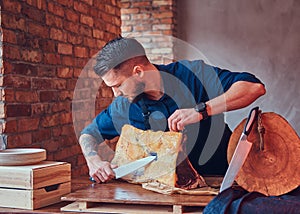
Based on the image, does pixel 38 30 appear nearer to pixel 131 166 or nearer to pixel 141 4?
pixel 131 166

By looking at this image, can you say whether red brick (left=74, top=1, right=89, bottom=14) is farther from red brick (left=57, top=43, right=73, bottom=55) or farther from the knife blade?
the knife blade

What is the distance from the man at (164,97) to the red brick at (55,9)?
49cm

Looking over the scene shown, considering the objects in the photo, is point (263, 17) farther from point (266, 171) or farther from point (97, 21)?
point (266, 171)

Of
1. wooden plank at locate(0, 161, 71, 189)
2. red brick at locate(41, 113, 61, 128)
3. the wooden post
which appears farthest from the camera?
red brick at locate(41, 113, 61, 128)

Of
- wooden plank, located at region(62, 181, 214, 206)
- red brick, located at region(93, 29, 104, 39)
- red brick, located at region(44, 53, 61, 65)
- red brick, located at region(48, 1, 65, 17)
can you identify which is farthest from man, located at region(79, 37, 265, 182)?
red brick, located at region(93, 29, 104, 39)

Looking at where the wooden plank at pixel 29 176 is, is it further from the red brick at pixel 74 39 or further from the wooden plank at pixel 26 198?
the red brick at pixel 74 39

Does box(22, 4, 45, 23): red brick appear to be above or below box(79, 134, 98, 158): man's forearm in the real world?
above

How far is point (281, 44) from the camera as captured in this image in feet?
15.8

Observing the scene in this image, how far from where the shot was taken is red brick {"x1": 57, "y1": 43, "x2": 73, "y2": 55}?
2451 mm

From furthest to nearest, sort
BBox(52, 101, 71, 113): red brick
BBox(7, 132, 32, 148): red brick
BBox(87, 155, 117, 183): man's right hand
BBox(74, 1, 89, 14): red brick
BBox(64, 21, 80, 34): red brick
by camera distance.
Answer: BBox(74, 1, 89, 14): red brick, BBox(64, 21, 80, 34): red brick, BBox(52, 101, 71, 113): red brick, BBox(7, 132, 32, 148): red brick, BBox(87, 155, 117, 183): man's right hand

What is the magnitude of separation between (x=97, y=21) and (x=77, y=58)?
1.20ft

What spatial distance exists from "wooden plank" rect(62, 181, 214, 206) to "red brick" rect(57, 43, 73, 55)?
A: 0.90 metres

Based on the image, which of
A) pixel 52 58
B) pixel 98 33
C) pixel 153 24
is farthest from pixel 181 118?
pixel 153 24

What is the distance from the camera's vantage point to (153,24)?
481 centimetres
